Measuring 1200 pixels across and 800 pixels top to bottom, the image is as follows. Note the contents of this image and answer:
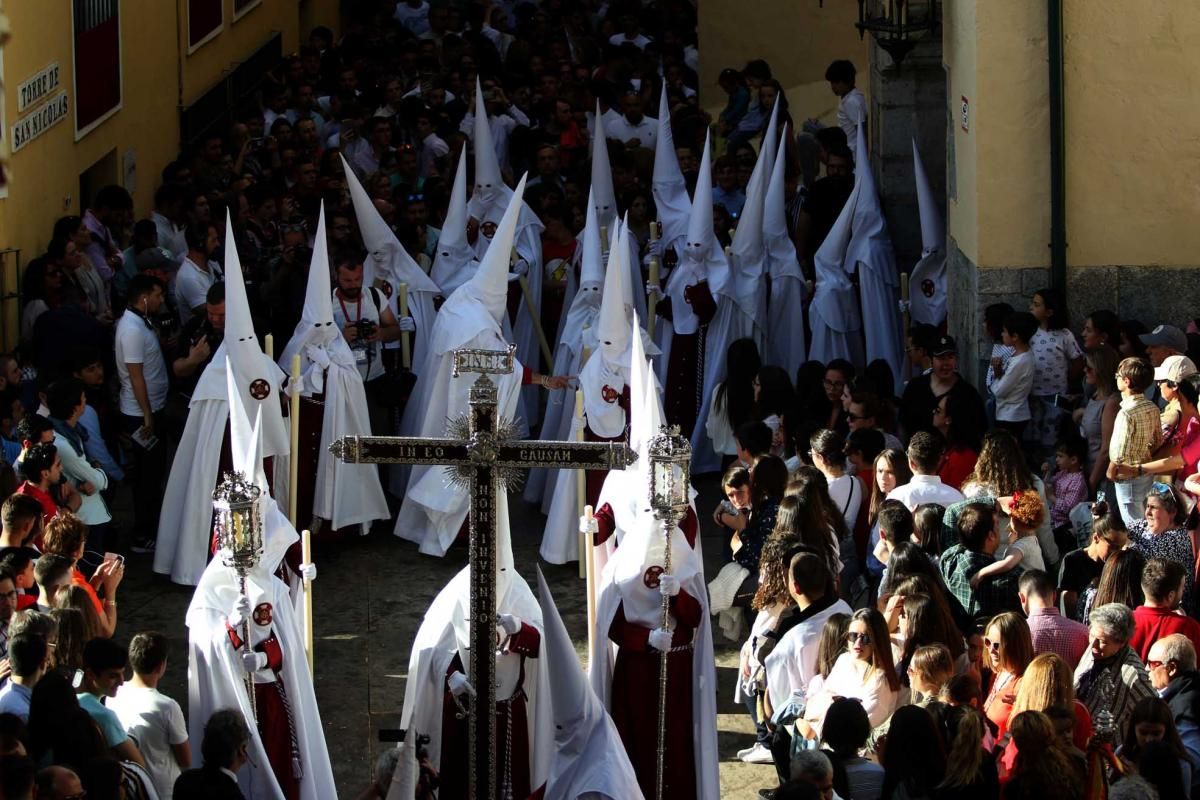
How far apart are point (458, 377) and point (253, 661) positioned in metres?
4.18

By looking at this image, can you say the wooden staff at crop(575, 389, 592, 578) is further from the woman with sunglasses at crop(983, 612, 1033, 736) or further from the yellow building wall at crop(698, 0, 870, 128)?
the yellow building wall at crop(698, 0, 870, 128)

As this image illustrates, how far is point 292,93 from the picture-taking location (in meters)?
19.0

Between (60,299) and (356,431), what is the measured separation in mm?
2206

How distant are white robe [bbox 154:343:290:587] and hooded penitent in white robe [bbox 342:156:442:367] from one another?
1.98m

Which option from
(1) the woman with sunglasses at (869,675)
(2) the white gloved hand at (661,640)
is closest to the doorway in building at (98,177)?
(2) the white gloved hand at (661,640)

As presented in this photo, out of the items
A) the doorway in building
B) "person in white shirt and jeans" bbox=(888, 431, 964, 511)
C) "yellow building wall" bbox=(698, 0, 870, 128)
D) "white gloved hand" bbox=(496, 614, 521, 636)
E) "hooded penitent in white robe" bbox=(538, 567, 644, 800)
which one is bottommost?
"hooded penitent in white robe" bbox=(538, 567, 644, 800)

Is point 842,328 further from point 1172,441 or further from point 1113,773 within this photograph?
point 1113,773

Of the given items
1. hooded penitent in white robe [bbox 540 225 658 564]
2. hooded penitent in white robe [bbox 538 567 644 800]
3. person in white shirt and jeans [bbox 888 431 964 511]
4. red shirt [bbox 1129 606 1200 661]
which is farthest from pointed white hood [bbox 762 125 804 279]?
hooded penitent in white robe [bbox 538 567 644 800]

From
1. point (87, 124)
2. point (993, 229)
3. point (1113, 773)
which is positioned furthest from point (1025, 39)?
point (87, 124)

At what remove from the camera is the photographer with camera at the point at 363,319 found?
12414mm

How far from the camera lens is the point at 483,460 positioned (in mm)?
7684

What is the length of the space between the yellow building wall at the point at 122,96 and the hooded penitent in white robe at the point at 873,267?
5.59m

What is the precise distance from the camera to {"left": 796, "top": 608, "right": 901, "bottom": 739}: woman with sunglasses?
779 centimetres

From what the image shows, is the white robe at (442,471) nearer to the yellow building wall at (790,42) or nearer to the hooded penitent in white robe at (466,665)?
the hooded penitent in white robe at (466,665)
